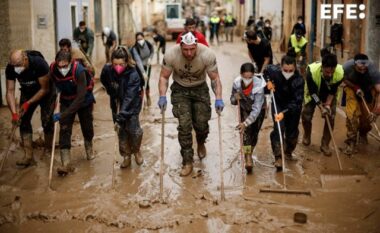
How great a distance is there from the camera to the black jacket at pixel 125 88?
6.89 metres

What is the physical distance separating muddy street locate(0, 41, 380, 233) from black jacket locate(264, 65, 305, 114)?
32.2 inches

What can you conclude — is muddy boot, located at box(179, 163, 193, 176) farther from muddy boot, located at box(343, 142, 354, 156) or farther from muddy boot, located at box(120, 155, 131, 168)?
muddy boot, located at box(343, 142, 354, 156)

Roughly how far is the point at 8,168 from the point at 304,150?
14.1 ft

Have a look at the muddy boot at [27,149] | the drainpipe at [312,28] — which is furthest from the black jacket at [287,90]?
the drainpipe at [312,28]

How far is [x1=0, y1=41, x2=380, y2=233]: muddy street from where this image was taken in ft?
17.5

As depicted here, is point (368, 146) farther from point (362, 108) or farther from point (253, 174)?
point (253, 174)

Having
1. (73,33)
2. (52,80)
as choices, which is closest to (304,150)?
(52,80)

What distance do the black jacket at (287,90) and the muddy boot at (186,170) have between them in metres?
1.44

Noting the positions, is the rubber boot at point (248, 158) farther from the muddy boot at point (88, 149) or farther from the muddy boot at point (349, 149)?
the muddy boot at point (88, 149)

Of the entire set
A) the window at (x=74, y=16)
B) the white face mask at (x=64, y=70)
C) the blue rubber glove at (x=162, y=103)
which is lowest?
the blue rubber glove at (x=162, y=103)

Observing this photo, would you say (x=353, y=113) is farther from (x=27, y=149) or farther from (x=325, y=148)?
(x=27, y=149)

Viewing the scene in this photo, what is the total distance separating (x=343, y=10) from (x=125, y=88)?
9.90 m

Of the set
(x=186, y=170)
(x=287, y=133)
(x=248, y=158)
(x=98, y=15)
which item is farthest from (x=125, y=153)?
(x=98, y=15)

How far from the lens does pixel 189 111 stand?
706 cm
